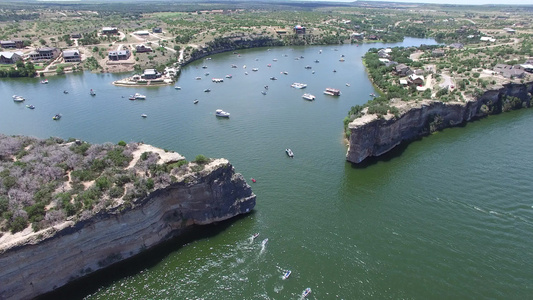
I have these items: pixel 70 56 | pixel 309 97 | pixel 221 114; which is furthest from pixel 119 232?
pixel 70 56

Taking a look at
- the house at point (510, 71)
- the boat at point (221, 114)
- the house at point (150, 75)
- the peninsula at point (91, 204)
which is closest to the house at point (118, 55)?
the house at point (150, 75)

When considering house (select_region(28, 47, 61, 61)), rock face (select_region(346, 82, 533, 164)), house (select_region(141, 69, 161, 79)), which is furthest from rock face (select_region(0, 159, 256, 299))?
house (select_region(28, 47, 61, 61))

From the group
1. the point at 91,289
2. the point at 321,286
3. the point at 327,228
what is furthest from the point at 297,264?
the point at 91,289

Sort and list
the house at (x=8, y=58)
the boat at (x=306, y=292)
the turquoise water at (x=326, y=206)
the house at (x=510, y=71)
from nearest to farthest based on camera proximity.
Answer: the boat at (x=306, y=292) → the turquoise water at (x=326, y=206) → the house at (x=510, y=71) → the house at (x=8, y=58)

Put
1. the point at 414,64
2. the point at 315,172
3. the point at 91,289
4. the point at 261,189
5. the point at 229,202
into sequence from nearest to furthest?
the point at 91,289
the point at 229,202
the point at 261,189
the point at 315,172
the point at 414,64

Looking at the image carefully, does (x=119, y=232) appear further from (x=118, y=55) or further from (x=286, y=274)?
(x=118, y=55)

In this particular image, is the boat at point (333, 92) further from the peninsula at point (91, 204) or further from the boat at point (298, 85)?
the peninsula at point (91, 204)

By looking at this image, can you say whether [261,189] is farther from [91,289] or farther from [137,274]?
[91,289]
